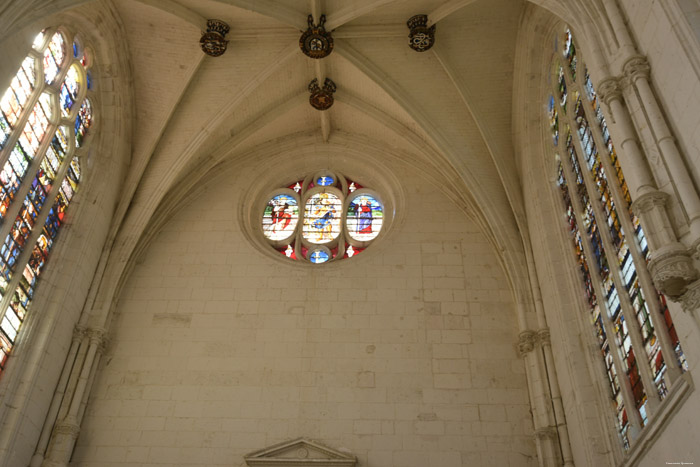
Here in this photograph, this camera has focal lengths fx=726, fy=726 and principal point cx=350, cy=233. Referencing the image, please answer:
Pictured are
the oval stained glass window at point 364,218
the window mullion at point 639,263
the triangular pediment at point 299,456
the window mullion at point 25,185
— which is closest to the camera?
the window mullion at point 639,263

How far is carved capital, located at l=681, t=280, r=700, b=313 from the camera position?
5.41 meters

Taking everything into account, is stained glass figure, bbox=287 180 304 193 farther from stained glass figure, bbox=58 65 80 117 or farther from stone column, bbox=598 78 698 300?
stone column, bbox=598 78 698 300

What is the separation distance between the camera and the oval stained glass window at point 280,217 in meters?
13.9

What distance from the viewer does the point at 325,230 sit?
14.0 metres

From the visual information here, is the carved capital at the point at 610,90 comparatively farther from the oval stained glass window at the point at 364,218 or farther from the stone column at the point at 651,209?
the oval stained glass window at the point at 364,218

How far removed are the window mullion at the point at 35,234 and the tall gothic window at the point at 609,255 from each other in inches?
306

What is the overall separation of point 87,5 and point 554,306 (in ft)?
28.1

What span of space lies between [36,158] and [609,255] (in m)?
8.06

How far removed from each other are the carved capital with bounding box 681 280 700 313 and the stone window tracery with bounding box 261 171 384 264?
8273mm

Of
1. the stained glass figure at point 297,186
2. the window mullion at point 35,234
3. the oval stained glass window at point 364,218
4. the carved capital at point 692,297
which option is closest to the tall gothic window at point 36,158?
the window mullion at point 35,234

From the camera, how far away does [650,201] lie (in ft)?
19.7

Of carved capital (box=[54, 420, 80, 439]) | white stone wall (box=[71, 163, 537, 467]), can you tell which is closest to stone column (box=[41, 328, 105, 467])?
carved capital (box=[54, 420, 80, 439])

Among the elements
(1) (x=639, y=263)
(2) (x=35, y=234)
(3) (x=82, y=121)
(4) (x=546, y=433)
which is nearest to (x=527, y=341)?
(4) (x=546, y=433)

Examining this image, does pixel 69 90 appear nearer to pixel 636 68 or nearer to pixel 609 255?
pixel 609 255
